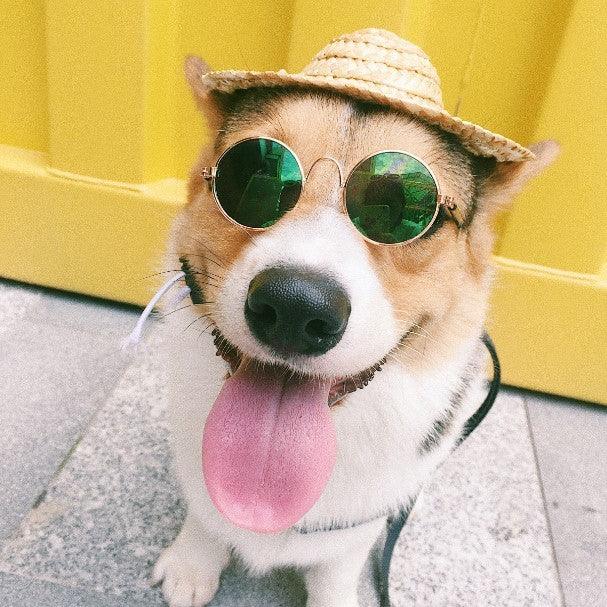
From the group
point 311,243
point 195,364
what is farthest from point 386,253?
point 195,364

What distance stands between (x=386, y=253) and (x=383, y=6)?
124cm

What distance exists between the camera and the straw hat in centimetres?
109

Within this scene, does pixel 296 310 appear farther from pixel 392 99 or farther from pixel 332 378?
pixel 392 99

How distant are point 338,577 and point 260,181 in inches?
40.1

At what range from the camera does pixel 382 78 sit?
1.10 m

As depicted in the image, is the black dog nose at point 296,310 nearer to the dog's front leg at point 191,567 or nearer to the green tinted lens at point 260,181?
the green tinted lens at point 260,181

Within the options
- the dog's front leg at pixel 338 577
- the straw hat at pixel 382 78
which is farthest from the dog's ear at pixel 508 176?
the dog's front leg at pixel 338 577

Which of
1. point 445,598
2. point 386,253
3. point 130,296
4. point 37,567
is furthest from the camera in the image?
point 130,296

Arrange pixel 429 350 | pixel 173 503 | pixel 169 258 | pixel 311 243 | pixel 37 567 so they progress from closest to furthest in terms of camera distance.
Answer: pixel 311 243 < pixel 429 350 < pixel 169 258 < pixel 37 567 < pixel 173 503

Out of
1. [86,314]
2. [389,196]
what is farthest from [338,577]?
[86,314]

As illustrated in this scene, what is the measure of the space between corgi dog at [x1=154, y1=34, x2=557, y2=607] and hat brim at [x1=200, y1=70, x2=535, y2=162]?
0.12ft

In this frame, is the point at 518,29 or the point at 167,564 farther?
the point at 518,29

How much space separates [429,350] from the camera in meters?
1.26

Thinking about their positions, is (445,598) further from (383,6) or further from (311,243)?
(383,6)
